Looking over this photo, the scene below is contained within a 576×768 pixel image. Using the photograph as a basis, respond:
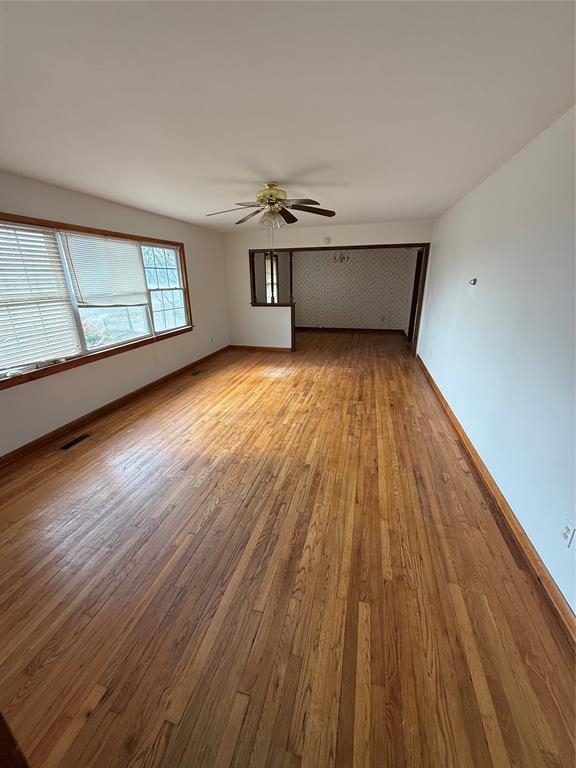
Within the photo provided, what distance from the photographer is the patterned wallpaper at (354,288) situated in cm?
733

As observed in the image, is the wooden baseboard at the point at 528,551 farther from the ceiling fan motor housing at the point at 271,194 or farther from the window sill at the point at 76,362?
the window sill at the point at 76,362

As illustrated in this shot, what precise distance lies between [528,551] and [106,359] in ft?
13.3

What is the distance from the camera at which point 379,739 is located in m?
0.97

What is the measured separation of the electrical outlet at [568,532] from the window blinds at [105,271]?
408cm

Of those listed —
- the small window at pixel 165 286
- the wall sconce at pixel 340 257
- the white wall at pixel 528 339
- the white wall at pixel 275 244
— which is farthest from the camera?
the wall sconce at pixel 340 257

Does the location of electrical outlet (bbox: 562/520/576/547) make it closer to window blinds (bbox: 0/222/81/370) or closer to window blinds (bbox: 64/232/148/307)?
window blinds (bbox: 0/222/81/370)

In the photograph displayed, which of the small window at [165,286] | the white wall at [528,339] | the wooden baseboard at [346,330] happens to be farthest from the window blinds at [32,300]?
the wooden baseboard at [346,330]

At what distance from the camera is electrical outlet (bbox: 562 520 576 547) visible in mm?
1292

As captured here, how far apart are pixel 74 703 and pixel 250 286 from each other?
18.9ft

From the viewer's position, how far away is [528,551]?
5.21 feet

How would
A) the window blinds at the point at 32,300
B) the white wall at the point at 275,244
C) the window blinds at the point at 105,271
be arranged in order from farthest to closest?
the white wall at the point at 275,244 → the window blinds at the point at 105,271 → the window blinds at the point at 32,300

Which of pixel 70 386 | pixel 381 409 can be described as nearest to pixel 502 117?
pixel 381 409

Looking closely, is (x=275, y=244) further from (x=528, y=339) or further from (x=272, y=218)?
(x=528, y=339)

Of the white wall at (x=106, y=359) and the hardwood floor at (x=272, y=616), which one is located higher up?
the white wall at (x=106, y=359)
